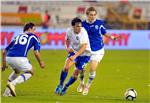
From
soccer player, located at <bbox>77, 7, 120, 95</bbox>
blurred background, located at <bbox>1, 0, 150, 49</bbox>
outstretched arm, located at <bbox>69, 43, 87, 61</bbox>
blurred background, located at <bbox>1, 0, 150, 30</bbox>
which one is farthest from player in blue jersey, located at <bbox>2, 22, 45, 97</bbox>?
blurred background, located at <bbox>1, 0, 150, 30</bbox>

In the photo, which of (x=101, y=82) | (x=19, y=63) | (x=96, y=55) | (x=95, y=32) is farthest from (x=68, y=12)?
(x=19, y=63)

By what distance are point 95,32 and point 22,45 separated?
106 inches

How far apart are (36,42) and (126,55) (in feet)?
57.6

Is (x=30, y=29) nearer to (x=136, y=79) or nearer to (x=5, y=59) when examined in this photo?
(x=5, y=59)

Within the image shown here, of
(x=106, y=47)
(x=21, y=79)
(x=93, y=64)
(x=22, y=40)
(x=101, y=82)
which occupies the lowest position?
(x=106, y=47)

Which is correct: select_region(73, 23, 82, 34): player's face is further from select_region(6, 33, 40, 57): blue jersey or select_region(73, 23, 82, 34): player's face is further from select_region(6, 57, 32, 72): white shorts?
select_region(6, 57, 32, 72): white shorts

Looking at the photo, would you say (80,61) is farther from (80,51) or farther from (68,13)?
(68,13)

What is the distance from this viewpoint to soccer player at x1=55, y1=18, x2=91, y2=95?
15977 millimetres

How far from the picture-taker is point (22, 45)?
50.9 feet

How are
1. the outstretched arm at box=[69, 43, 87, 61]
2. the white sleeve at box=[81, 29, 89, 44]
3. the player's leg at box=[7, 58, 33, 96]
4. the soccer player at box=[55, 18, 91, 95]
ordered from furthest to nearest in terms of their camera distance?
the white sleeve at box=[81, 29, 89, 44]
the soccer player at box=[55, 18, 91, 95]
the outstretched arm at box=[69, 43, 87, 61]
the player's leg at box=[7, 58, 33, 96]

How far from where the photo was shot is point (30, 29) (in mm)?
15617

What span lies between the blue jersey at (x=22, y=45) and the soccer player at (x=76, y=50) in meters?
1.04

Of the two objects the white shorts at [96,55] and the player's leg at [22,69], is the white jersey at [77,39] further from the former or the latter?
the player's leg at [22,69]

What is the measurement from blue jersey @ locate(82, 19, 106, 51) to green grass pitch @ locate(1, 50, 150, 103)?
1.26 m
